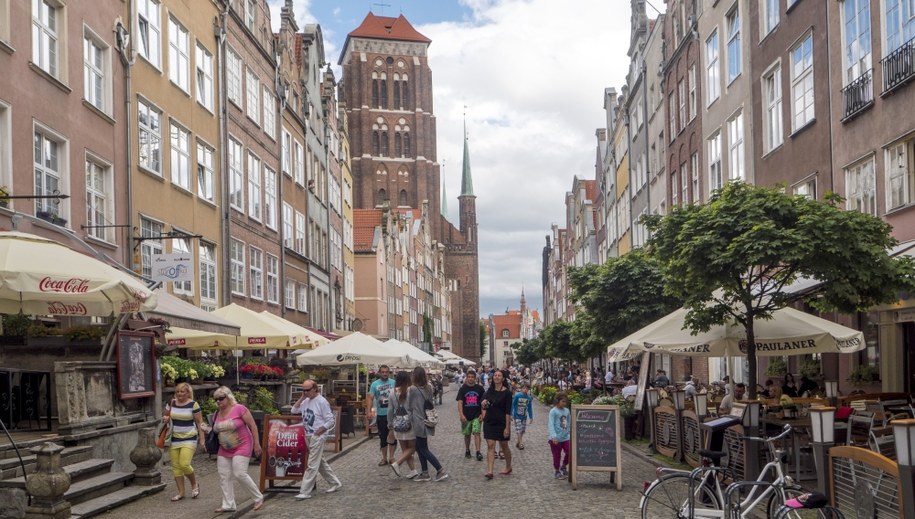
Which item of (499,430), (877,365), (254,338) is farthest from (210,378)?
(877,365)

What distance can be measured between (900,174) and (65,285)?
1483 centimetres

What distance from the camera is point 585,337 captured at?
32781 mm

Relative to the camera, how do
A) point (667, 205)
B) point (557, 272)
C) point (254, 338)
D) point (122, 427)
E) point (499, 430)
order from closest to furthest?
point (122, 427)
point (499, 430)
point (254, 338)
point (667, 205)
point (557, 272)

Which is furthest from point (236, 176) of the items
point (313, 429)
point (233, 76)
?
point (313, 429)

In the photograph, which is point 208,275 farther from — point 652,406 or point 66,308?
point 66,308

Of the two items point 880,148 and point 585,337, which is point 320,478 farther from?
point 585,337

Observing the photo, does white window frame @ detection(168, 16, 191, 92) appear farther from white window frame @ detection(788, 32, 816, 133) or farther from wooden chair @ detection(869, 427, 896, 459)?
wooden chair @ detection(869, 427, 896, 459)

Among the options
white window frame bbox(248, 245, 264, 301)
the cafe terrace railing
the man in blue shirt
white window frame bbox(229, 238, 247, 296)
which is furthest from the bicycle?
white window frame bbox(248, 245, 264, 301)

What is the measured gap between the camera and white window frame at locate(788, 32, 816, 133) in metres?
23.8

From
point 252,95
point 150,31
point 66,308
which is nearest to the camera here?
point 66,308

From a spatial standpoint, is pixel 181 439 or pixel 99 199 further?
pixel 99 199

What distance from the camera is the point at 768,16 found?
27.4 metres

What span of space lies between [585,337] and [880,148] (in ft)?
46.6

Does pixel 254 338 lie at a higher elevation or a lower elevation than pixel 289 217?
lower
